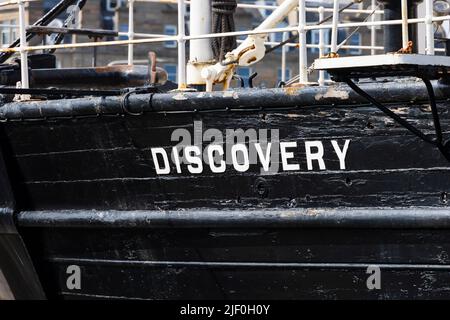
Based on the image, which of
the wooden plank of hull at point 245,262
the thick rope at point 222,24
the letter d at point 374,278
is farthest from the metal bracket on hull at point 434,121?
the thick rope at point 222,24

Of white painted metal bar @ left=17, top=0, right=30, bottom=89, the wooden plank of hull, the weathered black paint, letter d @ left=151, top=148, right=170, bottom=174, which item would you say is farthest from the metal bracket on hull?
the weathered black paint

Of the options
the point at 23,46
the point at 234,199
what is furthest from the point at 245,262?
the point at 23,46

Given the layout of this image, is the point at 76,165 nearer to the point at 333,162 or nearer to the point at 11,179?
the point at 11,179

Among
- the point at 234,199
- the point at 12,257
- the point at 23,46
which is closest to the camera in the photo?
the point at 234,199

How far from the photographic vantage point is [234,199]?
22.4ft

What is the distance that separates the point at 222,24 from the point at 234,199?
137 centimetres

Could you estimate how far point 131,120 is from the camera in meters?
7.04

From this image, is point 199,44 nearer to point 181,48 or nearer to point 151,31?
point 181,48

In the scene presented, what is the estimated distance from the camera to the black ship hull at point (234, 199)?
20.8 ft

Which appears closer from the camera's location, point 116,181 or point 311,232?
point 311,232

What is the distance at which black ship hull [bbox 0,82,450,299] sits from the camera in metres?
6.35

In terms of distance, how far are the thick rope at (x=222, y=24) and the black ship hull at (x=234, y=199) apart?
2.81ft

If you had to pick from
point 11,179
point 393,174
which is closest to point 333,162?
point 393,174

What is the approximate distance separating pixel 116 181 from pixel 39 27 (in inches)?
71.0
